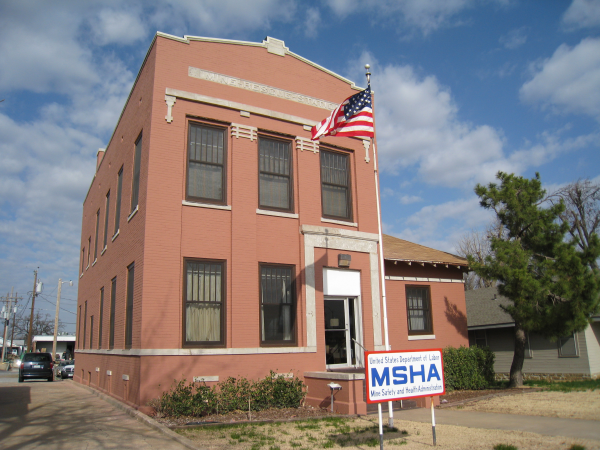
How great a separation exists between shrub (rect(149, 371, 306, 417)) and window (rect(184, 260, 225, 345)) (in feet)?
3.80

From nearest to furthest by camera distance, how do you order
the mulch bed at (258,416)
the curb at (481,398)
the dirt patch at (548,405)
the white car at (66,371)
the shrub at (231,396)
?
the mulch bed at (258,416)
the dirt patch at (548,405)
the shrub at (231,396)
the curb at (481,398)
the white car at (66,371)

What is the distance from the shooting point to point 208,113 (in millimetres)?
13711

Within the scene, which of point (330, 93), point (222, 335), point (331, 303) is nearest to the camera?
point (222, 335)

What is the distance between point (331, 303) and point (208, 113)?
6464 mm

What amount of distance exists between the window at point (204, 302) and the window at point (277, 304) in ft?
3.89

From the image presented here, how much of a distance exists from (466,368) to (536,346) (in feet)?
34.6

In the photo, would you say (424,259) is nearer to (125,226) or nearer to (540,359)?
(125,226)

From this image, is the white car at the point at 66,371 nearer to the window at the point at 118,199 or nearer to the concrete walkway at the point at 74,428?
the window at the point at 118,199

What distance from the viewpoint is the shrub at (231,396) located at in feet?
36.3

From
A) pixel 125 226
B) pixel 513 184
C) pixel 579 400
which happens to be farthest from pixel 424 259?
pixel 125 226

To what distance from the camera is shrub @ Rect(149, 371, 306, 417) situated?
11055 millimetres

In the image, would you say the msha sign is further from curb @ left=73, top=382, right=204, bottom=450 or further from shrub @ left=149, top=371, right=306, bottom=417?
shrub @ left=149, top=371, right=306, bottom=417

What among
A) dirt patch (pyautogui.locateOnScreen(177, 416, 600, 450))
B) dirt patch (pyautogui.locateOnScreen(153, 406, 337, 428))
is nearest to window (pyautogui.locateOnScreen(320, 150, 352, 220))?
dirt patch (pyautogui.locateOnScreen(153, 406, 337, 428))

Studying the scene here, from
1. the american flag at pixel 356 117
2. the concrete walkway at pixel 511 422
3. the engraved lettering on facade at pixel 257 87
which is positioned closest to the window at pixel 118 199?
the engraved lettering on facade at pixel 257 87
